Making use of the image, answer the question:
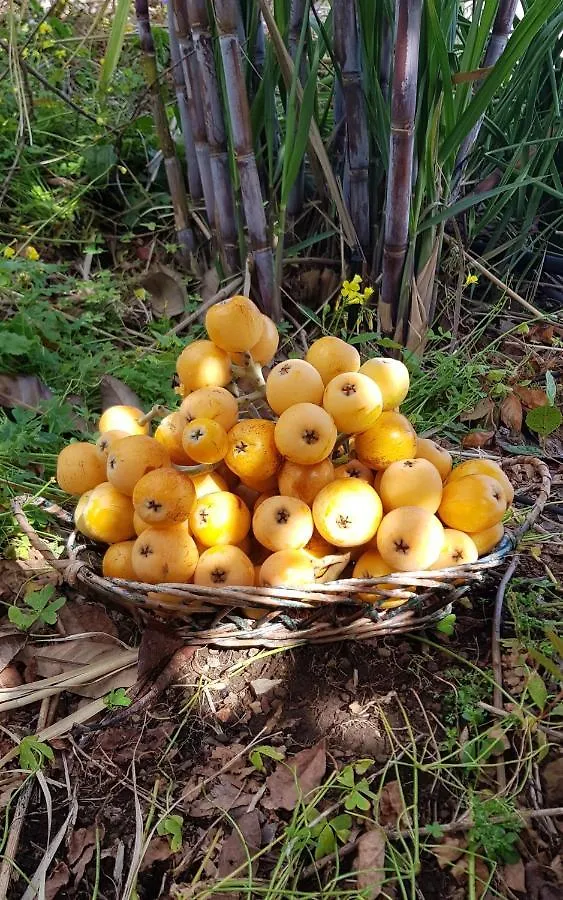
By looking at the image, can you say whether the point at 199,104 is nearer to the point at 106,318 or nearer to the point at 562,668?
the point at 106,318

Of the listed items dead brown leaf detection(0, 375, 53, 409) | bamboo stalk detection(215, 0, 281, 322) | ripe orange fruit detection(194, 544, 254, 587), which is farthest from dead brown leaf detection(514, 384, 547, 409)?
dead brown leaf detection(0, 375, 53, 409)

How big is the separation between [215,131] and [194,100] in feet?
0.54

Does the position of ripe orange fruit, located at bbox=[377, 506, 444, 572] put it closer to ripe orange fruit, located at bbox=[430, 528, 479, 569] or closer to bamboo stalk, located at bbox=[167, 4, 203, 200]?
ripe orange fruit, located at bbox=[430, 528, 479, 569]

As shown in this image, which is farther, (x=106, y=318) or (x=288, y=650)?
(x=106, y=318)

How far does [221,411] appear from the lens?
4.25ft

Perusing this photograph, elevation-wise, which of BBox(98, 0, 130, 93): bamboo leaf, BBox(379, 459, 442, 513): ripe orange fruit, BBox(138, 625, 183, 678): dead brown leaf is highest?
BBox(98, 0, 130, 93): bamboo leaf

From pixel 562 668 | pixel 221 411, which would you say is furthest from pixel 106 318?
pixel 562 668

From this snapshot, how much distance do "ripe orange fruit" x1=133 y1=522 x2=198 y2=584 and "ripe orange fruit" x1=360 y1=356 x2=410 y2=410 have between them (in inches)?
19.9

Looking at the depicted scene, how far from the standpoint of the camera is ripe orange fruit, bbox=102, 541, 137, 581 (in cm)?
131

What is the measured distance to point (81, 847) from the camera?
109 cm

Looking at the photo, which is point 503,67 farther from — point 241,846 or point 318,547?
point 241,846

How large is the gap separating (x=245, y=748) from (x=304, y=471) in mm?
533

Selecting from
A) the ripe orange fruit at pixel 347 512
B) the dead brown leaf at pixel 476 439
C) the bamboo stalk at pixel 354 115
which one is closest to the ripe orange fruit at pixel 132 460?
the ripe orange fruit at pixel 347 512

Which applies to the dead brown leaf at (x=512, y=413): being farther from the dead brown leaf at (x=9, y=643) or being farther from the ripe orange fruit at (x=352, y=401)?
the dead brown leaf at (x=9, y=643)
